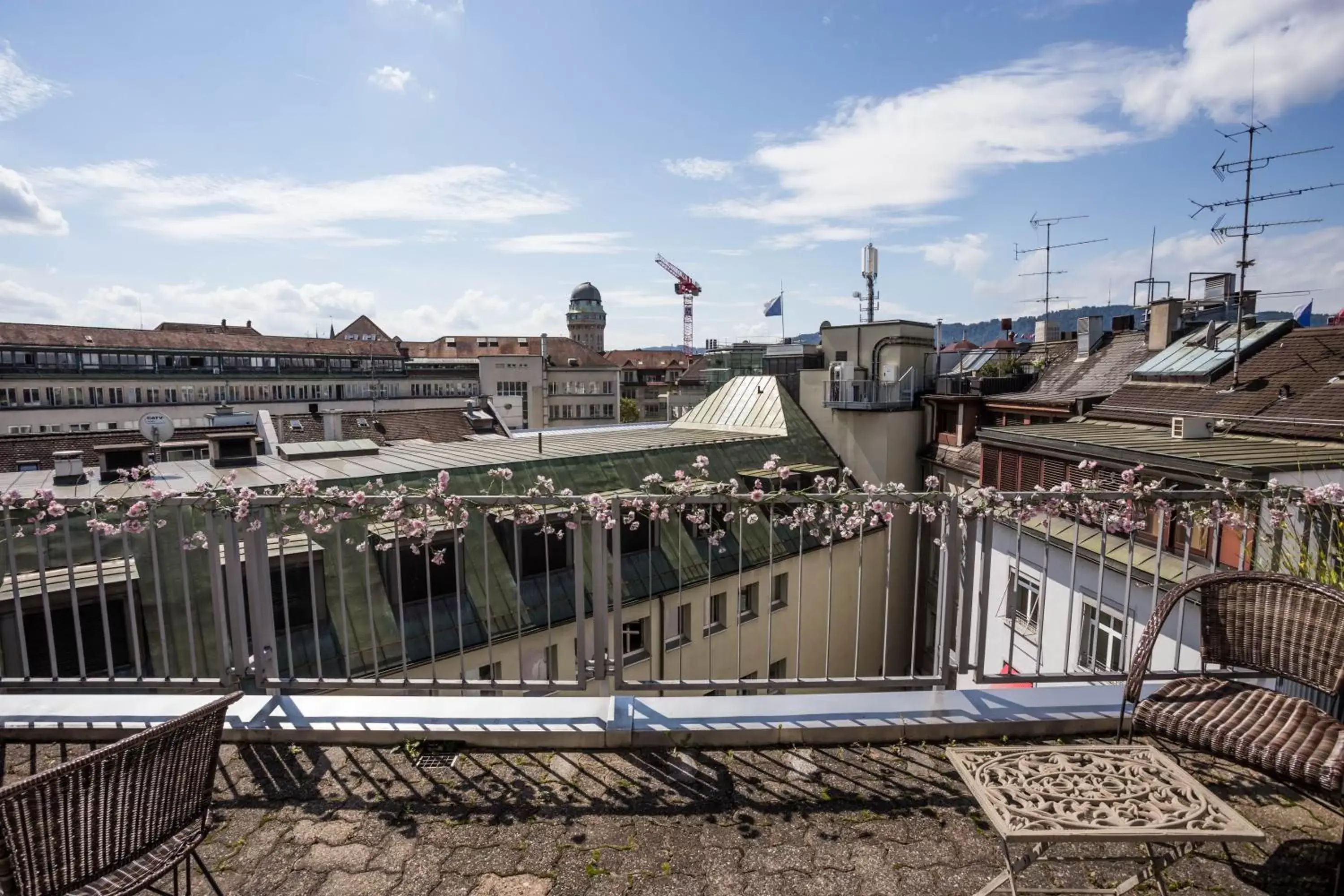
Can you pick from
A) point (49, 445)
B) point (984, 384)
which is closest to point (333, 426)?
point (49, 445)

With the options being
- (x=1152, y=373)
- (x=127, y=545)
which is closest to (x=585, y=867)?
(x=127, y=545)

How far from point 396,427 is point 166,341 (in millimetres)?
33822

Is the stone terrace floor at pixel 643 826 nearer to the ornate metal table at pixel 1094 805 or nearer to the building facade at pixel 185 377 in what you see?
the ornate metal table at pixel 1094 805

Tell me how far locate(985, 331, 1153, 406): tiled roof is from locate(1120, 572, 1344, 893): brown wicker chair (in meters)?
20.1

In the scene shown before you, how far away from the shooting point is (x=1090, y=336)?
2609cm

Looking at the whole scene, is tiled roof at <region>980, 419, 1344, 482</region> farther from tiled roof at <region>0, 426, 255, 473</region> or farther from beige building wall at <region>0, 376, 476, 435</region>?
beige building wall at <region>0, 376, 476, 435</region>

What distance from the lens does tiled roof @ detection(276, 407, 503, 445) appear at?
1289 inches

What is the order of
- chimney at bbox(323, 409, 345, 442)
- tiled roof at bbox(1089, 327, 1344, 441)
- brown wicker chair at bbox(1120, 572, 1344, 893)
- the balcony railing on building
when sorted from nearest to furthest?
1. brown wicker chair at bbox(1120, 572, 1344, 893)
2. tiled roof at bbox(1089, 327, 1344, 441)
3. the balcony railing on building
4. chimney at bbox(323, 409, 345, 442)

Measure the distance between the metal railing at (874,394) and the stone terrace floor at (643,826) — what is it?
75.2 feet

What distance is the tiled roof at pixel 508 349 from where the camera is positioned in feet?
247

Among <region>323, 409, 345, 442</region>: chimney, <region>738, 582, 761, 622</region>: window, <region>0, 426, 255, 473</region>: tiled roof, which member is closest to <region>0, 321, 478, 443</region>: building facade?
<region>0, 426, 255, 473</region>: tiled roof

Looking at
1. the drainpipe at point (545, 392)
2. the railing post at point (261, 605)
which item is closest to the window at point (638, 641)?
the railing post at point (261, 605)

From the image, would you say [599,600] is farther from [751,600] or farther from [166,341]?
[166,341]

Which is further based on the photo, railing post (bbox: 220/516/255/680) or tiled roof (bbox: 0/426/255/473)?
tiled roof (bbox: 0/426/255/473)
